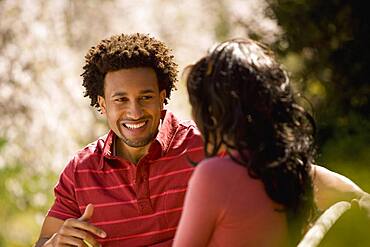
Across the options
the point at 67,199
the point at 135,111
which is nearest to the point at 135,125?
the point at 135,111

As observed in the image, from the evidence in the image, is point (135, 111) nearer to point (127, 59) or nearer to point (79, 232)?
point (127, 59)

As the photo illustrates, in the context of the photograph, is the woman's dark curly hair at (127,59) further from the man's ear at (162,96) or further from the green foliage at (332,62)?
the green foliage at (332,62)

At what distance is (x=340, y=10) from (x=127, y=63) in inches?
129

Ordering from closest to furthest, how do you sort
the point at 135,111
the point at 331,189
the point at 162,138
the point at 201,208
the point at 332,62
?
the point at 201,208, the point at 331,189, the point at 135,111, the point at 162,138, the point at 332,62

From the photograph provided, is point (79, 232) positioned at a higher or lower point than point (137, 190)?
lower

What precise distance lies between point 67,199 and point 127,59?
60 centimetres

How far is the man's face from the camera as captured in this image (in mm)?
3328

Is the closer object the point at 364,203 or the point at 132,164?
the point at 364,203

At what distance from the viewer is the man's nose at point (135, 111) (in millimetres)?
3309

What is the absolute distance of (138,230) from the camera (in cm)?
337

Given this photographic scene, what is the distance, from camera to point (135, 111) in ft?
10.8

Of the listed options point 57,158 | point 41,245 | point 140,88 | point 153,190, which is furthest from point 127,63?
point 57,158

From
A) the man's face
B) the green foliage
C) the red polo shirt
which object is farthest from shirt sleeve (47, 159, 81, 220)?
the green foliage

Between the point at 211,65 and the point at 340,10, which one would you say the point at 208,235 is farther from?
the point at 340,10
